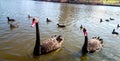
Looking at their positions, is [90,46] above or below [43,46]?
below

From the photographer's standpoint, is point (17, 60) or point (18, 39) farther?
point (18, 39)

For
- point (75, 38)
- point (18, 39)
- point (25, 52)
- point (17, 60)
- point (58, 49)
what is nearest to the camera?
point (17, 60)

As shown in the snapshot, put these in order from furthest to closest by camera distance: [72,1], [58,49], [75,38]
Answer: [72,1] < [75,38] < [58,49]

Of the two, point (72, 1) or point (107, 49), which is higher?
point (72, 1)

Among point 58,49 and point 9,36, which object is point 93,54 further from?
point 9,36

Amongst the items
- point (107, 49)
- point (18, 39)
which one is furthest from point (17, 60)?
point (107, 49)

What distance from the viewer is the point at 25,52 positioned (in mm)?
10805

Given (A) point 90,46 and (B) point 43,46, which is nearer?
(B) point 43,46

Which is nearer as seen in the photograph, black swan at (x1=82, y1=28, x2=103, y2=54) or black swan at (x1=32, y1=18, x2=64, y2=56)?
black swan at (x1=32, y1=18, x2=64, y2=56)

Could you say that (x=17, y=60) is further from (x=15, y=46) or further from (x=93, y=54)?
(x=93, y=54)

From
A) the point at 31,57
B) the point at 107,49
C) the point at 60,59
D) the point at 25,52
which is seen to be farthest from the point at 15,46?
the point at 107,49

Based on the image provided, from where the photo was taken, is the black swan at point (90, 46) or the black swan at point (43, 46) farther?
the black swan at point (90, 46)

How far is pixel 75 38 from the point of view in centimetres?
1473

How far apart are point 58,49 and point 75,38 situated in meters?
3.43
